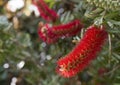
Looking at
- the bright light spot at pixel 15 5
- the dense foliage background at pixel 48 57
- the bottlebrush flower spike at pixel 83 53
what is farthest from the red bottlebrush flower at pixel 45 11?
the bright light spot at pixel 15 5

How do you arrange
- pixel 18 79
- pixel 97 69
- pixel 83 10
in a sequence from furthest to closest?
pixel 18 79, pixel 97 69, pixel 83 10

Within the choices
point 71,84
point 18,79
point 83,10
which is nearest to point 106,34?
point 83,10

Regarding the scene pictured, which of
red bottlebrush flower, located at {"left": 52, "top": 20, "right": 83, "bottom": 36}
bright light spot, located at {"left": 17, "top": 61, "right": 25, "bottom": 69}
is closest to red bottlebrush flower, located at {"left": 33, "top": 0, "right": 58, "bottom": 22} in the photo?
red bottlebrush flower, located at {"left": 52, "top": 20, "right": 83, "bottom": 36}

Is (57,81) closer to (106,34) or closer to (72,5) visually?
(72,5)

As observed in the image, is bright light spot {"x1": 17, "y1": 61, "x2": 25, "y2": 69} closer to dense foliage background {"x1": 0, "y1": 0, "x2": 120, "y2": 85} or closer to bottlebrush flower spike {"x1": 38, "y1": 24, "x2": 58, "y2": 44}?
dense foliage background {"x1": 0, "y1": 0, "x2": 120, "y2": 85}

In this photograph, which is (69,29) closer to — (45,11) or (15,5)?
(45,11)
